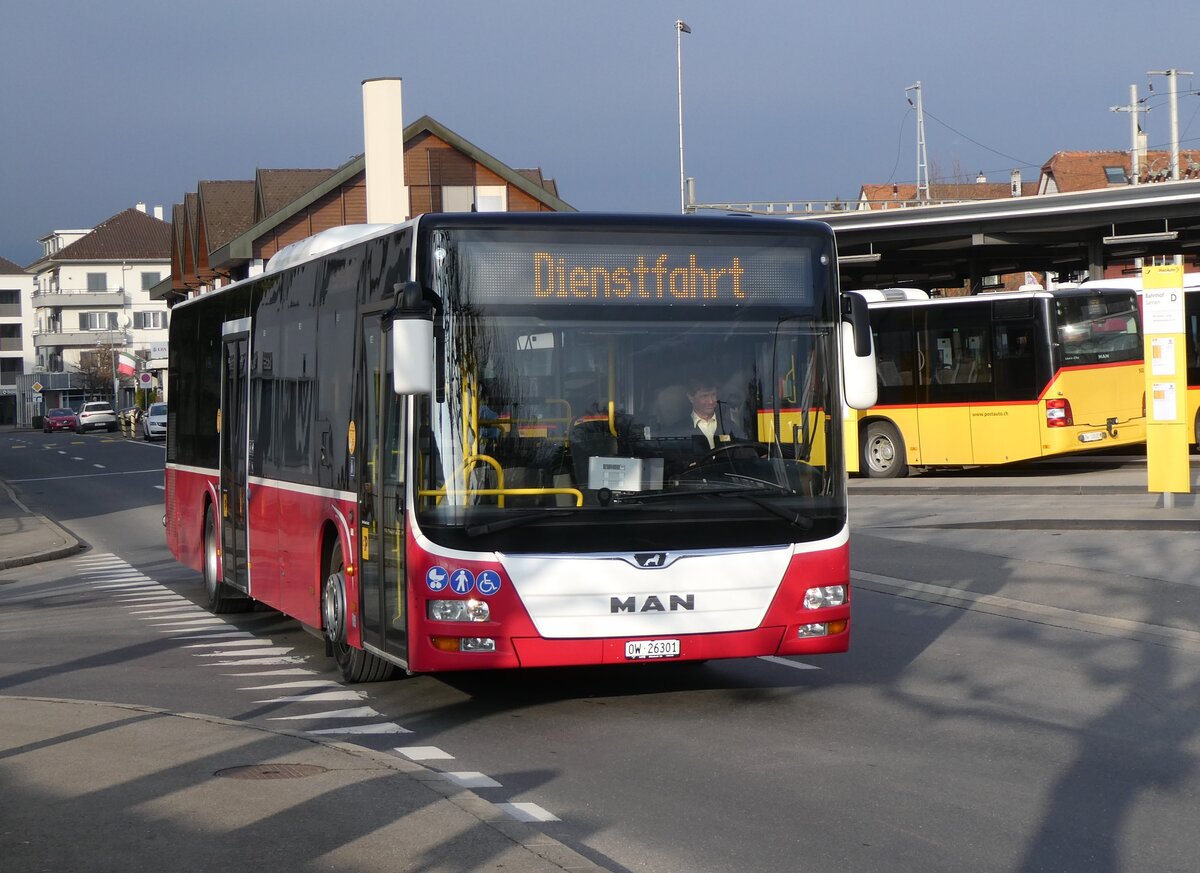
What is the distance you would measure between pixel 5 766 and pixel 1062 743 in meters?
5.12

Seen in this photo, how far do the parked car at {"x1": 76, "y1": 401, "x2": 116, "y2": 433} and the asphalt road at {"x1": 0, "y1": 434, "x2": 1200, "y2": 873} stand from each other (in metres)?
74.2

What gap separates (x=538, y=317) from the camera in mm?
9062

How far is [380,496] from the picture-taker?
377 inches

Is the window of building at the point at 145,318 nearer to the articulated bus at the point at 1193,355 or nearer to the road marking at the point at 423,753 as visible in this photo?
the articulated bus at the point at 1193,355

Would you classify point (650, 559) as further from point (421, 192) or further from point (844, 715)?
point (421, 192)

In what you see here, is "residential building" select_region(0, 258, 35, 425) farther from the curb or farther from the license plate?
the license plate

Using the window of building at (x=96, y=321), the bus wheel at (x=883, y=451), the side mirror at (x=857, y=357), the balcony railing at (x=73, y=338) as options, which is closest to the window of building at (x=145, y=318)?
the window of building at (x=96, y=321)

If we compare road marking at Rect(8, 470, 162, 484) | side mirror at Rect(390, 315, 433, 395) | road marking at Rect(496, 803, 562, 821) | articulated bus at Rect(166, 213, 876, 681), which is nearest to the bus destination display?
articulated bus at Rect(166, 213, 876, 681)

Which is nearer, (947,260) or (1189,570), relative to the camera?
(1189,570)

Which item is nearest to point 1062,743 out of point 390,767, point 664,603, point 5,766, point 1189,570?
point 664,603

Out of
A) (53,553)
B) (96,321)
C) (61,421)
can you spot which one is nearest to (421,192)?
(53,553)

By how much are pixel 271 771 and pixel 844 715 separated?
3328 millimetres

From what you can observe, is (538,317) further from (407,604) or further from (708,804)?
(708,804)

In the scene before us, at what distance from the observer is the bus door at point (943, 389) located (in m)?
28.6
